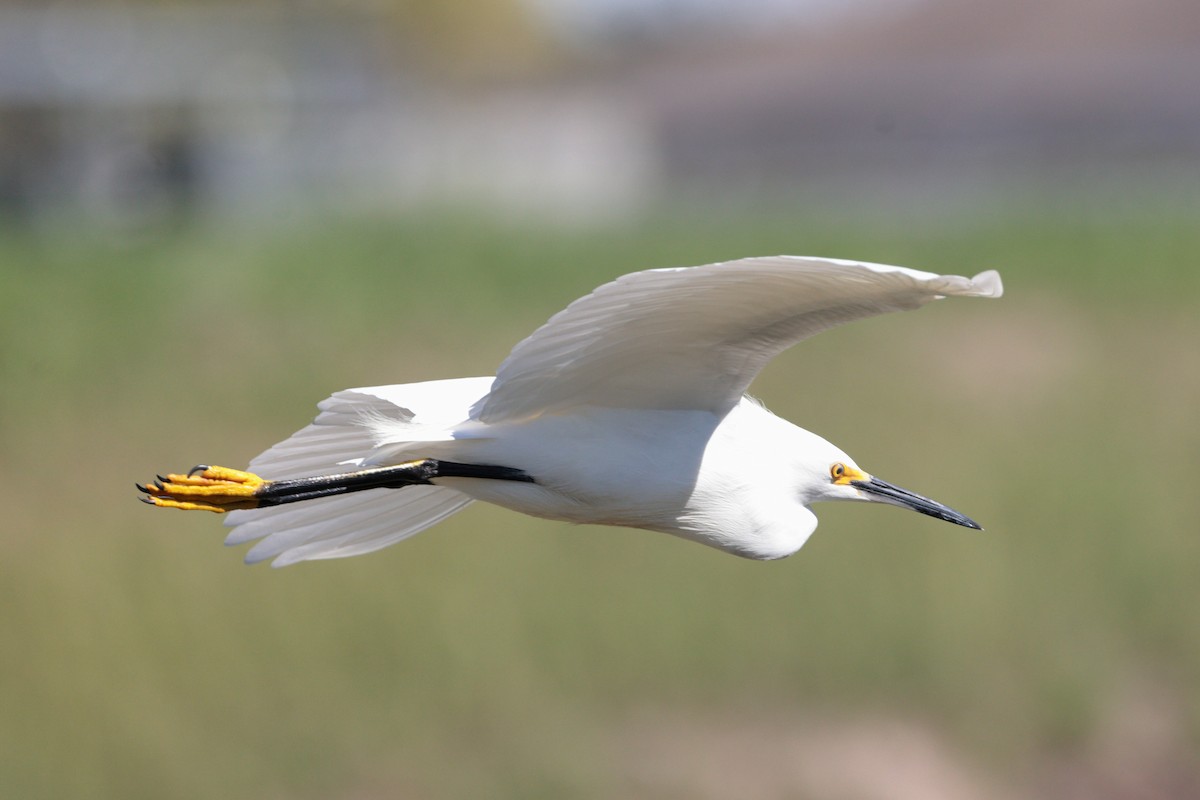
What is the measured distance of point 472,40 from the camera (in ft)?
118

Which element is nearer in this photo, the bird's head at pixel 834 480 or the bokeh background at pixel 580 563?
the bird's head at pixel 834 480

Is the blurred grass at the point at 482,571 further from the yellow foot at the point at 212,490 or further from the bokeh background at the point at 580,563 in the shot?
the yellow foot at the point at 212,490

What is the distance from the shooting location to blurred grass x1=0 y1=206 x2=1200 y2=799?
8875 millimetres

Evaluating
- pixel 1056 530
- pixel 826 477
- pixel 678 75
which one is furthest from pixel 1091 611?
pixel 678 75

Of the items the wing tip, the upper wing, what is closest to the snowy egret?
the upper wing

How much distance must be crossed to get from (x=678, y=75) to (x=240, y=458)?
90.5 feet

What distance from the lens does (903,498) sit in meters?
4.67

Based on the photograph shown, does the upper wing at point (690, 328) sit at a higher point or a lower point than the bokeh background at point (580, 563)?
higher

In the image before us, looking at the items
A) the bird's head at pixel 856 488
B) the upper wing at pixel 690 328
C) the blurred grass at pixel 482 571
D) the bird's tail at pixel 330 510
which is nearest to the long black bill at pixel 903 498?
the bird's head at pixel 856 488

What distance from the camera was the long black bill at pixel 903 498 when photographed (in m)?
4.54

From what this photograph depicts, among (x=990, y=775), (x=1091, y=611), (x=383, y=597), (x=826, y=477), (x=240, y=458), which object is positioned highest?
(x=826, y=477)

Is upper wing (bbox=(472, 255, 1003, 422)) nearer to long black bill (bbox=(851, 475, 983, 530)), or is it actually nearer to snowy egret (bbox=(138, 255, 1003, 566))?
snowy egret (bbox=(138, 255, 1003, 566))

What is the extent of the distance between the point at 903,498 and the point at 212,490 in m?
2.05

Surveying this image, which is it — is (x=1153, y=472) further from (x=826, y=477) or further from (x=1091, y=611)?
(x=826, y=477)
